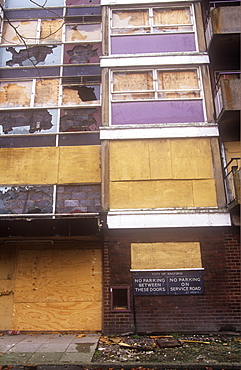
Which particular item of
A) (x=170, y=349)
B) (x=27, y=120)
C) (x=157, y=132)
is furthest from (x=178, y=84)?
(x=170, y=349)

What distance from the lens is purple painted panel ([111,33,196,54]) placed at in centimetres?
1078

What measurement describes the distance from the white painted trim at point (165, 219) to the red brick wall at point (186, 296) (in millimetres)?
198

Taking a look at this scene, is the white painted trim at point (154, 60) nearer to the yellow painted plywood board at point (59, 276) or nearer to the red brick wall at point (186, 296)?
the red brick wall at point (186, 296)

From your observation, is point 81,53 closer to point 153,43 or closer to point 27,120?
point 153,43

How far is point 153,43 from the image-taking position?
10.9 m

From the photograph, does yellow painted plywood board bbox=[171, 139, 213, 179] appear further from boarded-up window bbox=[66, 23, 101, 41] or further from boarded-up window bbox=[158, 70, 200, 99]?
boarded-up window bbox=[66, 23, 101, 41]

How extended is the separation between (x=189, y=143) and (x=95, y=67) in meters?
4.81

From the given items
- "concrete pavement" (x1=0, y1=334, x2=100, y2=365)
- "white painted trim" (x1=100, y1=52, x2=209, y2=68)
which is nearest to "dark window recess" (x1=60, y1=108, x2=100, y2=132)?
"white painted trim" (x1=100, y1=52, x2=209, y2=68)

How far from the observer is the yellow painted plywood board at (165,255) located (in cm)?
838

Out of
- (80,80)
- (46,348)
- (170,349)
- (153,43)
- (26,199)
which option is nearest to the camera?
(170,349)

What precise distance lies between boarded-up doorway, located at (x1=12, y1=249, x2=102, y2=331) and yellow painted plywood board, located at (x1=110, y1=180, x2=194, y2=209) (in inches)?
71.5

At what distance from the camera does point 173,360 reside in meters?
5.76

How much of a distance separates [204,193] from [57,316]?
5.88 meters

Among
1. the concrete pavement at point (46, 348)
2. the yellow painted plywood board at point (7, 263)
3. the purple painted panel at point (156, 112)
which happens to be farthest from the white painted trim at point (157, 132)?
the concrete pavement at point (46, 348)
